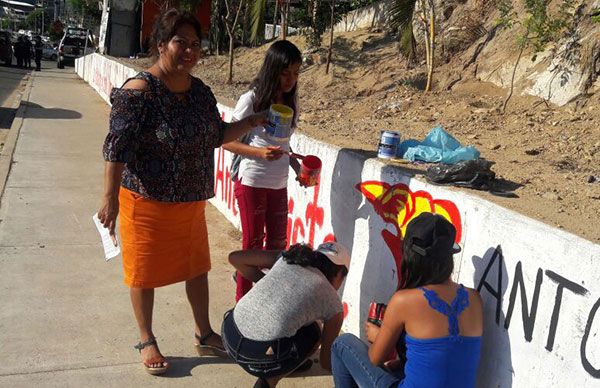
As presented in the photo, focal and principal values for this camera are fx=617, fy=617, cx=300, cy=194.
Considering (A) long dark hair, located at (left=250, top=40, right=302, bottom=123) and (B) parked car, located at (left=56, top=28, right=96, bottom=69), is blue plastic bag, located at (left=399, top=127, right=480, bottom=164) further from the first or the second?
(B) parked car, located at (left=56, top=28, right=96, bottom=69)

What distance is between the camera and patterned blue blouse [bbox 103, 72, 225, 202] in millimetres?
2953

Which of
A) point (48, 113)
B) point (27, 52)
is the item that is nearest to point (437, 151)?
point (48, 113)

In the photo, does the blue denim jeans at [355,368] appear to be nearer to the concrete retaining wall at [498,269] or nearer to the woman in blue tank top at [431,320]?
the woman in blue tank top at [431,320]

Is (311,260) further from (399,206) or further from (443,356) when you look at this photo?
(443,356)

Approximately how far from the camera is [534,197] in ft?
10.5

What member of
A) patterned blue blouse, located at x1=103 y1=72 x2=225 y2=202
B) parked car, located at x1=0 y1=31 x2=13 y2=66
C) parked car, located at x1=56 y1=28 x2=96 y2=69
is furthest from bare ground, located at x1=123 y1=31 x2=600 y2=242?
parked car, located at x1=56 y1=28 x2=96 y2=69

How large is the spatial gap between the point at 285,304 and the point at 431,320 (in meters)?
0.73

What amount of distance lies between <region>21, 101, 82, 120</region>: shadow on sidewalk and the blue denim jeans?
11540mm

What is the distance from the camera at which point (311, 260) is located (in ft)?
9.76

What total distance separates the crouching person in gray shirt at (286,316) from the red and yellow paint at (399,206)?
0.44 metres

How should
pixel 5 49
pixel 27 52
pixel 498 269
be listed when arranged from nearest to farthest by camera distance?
Answer: 1. pixel 498 269
2. pixel 5 49
3. pixel 27 52

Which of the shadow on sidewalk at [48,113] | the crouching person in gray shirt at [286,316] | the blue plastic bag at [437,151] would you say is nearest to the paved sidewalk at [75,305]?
the crouching person in gray shirt at [286,316]

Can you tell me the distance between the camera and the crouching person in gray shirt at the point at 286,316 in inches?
111

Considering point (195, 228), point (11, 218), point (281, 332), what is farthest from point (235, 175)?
point (11, 218)
